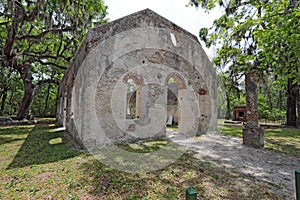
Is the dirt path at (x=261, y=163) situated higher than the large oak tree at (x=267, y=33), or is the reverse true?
the large oak tree at (x=267, y=33)

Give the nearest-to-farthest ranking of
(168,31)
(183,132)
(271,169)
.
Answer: (271,169), (168,31), (183,132)

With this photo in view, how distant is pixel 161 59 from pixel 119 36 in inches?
90.9

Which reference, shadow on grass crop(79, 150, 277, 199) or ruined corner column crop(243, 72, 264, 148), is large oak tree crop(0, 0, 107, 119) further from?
ruined corner column crop(243, 72, 264, 148)

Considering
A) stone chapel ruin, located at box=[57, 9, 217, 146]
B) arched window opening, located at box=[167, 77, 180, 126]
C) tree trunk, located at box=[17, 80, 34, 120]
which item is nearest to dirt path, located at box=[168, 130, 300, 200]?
stone chapel ruin, located at box=[57, 9, 217, 146]

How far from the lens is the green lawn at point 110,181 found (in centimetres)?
286

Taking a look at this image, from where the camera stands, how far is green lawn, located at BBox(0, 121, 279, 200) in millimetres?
2861

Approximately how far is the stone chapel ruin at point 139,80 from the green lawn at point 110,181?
5.27 feet

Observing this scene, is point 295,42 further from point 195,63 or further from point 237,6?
point 195,63

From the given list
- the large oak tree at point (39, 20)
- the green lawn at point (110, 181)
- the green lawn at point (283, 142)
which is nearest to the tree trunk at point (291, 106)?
the green lawn at point (283, 142)

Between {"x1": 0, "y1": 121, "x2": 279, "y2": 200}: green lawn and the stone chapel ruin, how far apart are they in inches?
63.2

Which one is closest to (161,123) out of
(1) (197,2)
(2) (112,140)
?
(2) (112,140)

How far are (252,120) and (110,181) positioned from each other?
19.0 feet

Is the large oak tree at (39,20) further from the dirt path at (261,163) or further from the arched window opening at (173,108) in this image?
the dirt path at (261,163)

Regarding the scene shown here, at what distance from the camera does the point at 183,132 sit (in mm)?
9000
